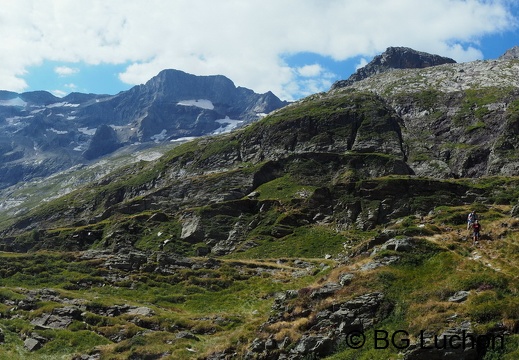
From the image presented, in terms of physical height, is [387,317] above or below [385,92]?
below

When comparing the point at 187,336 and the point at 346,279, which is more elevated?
the point at 346,279

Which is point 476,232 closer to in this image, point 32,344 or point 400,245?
point 400,245

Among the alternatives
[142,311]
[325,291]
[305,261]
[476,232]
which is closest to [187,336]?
[142,311]

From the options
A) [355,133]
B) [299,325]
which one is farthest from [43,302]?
[355,133]

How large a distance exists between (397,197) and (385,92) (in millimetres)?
120731

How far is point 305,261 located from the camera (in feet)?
211

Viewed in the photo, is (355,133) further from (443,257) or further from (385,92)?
(443,257)

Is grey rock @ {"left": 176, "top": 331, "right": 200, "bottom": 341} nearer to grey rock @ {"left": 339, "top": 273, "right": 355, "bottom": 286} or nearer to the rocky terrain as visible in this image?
the rocky terrain

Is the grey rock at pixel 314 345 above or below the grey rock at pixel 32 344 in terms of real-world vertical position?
above

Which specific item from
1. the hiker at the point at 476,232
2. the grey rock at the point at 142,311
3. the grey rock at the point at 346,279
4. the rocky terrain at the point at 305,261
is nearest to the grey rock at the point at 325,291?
the rocky terrain at the point at 305,261

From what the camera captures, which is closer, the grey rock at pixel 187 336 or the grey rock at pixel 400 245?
the grey rock at pixel 400 245

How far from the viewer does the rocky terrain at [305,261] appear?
22781 millimetres

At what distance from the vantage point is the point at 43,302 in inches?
1494

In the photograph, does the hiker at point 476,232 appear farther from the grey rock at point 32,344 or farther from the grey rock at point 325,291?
the grey rock at point 32,344
